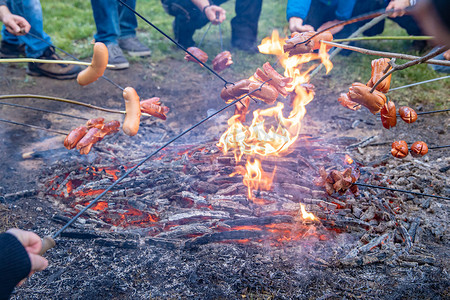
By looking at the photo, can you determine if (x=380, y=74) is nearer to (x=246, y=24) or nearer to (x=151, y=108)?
(x=151, y=108)

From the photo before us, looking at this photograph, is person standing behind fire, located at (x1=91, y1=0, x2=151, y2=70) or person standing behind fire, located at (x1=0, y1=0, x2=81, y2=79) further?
person standing behind fire, located at (x1=91, y1=0, x2=151, y2=70)

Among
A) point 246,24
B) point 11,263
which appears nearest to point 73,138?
point 11,263

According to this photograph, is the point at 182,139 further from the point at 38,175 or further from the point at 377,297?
the point at 377,297

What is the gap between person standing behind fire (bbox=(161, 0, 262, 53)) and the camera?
238 inches

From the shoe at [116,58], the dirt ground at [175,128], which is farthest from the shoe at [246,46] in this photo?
the shoe at [116,58]

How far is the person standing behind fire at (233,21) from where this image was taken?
604cm

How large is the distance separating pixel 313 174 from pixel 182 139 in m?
1.70

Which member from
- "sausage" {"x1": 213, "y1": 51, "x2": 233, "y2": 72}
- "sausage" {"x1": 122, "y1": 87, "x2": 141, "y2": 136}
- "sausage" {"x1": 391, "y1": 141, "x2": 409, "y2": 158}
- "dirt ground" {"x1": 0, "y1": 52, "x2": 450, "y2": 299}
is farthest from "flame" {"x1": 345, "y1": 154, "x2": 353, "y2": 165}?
"sausage" {"x1": 122, "y1": 87, "x2": 141, "y2": 136}

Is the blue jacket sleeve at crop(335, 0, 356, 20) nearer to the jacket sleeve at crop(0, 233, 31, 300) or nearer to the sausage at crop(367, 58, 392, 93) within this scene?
the sausage at crop(367, 58, 392, 93)

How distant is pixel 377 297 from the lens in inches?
79.3

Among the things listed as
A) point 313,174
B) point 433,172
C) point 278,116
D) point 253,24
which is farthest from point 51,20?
point 433,172

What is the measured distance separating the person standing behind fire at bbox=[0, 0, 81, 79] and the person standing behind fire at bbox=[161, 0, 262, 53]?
7.15ft

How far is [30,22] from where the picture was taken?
179 inches

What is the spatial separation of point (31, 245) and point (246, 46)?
5.72 metres
